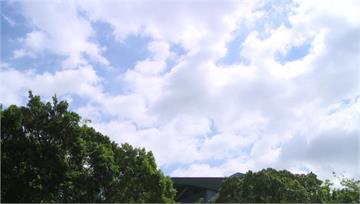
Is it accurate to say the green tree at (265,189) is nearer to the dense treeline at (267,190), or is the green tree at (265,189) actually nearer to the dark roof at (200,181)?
the dense treeline at (267,190)

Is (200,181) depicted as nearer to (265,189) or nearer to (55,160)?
(265,189)

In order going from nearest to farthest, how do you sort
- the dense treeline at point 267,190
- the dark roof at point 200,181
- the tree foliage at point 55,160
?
the tree foliage at point 55,160 < the dense treeline at point 267,190 < the dark roof at point 200,181

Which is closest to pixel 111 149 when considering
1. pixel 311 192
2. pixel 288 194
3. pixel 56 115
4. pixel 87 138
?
pixel 87 138

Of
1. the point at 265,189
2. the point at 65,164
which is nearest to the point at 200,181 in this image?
the point at 265,189

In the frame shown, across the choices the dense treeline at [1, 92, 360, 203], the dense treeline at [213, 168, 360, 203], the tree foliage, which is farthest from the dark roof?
the tree foliage

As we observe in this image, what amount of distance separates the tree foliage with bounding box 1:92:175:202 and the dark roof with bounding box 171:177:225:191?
20467 mm

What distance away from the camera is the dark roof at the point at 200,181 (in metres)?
49.9

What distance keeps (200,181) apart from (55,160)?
25825 millimetres

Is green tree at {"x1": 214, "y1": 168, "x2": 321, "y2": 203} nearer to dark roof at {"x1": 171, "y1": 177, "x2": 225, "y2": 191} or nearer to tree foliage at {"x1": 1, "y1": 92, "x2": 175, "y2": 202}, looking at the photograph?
tree foliage at {"x1": 1, "y1": 92, "x2": 175, "y2": 202}

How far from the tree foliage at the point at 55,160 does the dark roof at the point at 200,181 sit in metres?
20.5

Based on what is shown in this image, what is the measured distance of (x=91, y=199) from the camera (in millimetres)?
27391

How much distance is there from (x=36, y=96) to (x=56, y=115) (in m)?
1.55

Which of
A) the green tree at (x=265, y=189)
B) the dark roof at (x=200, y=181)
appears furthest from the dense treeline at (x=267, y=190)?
the dark roof at (x=200, y=181)

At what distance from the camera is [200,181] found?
165 feet
